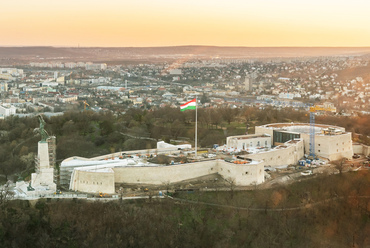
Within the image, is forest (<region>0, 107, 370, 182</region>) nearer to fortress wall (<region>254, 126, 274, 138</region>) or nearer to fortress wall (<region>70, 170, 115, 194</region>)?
fortress wall (<region>254, 126, 274, 138</region>)

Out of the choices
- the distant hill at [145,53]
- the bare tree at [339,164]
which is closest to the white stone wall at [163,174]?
the bare tree at [339,164]

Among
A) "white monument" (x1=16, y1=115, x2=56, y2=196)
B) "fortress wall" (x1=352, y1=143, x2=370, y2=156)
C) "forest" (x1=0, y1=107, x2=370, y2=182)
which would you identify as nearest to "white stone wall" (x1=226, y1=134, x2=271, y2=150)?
"forest" (x1=0, y1=107, x2=370, y2=182)

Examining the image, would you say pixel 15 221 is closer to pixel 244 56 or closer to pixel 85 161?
pixel 85 161

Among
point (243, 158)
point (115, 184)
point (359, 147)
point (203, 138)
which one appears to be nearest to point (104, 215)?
point (115, 184)

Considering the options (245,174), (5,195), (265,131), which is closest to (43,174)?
(5,195)

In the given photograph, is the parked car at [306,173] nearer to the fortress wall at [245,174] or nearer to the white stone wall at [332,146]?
the white stone wall at [332,146]

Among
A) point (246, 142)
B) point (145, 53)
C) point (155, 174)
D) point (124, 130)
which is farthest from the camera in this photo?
point (145, 53)

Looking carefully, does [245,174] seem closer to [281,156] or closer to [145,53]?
[281,156]
